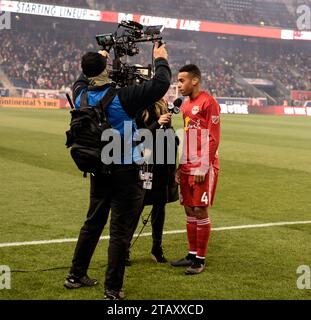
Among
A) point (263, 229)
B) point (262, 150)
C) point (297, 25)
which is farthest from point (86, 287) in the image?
point (297, 25)

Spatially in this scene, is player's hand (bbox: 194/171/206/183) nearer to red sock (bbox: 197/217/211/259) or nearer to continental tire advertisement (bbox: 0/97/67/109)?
red sock (bbox: 197/217/211/259)

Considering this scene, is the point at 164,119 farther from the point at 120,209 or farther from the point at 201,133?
the point at 120,209

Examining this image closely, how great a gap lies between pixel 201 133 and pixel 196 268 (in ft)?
4.44

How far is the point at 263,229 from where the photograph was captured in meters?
8.00

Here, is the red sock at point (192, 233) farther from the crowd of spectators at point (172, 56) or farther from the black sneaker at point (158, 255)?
the crowd of spectators at point (172, 56)

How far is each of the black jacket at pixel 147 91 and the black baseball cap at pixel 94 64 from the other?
26 centimetres

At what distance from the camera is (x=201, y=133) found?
20.6 feet

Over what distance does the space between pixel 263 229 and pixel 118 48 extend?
349cm

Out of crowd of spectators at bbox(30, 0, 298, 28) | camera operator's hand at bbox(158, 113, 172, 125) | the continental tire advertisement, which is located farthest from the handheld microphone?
crowd of spectators at bbox(30, 0, 298, 28)

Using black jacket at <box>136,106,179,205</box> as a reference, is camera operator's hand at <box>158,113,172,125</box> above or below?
above

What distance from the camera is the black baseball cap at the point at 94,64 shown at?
16.9 ft

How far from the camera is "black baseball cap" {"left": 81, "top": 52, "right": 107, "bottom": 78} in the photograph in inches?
203
